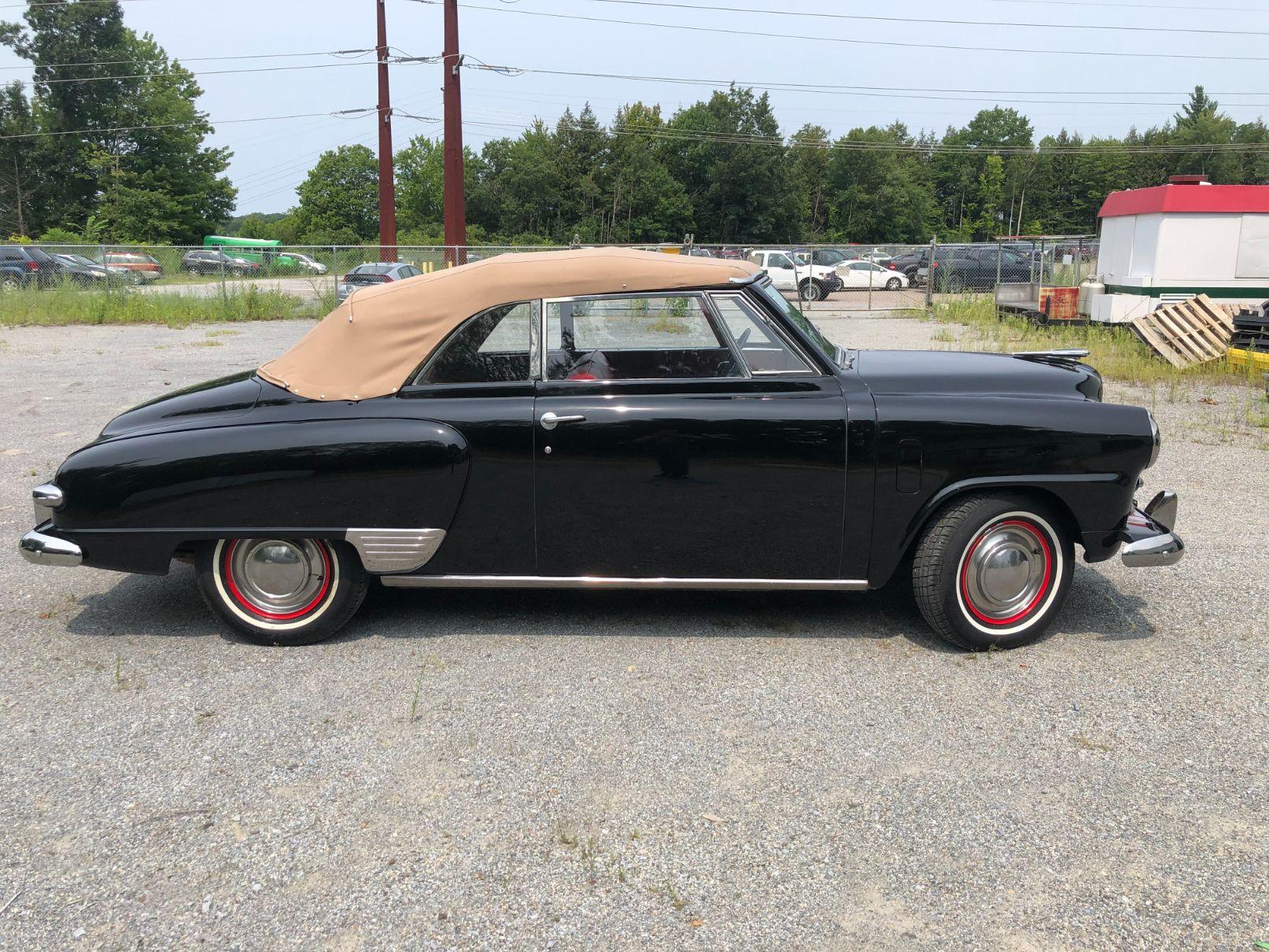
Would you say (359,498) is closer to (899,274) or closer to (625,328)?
(625,328)

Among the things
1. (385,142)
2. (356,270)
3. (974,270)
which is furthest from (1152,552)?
(385,142)

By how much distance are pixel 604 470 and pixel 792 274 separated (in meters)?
30.3

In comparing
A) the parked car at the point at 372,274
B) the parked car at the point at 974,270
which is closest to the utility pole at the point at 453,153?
the parked car at the point at 372,274

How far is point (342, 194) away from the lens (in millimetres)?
83938

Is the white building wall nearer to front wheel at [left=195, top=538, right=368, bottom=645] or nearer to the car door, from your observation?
the car door

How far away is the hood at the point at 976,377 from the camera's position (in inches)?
174

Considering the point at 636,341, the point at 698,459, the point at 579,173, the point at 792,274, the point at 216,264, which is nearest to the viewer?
the point at 698,459

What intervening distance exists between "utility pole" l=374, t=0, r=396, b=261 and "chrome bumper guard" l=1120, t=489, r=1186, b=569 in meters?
32.5

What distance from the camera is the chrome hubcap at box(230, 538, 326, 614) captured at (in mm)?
4371

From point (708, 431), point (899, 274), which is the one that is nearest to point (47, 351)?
point (708, 431)

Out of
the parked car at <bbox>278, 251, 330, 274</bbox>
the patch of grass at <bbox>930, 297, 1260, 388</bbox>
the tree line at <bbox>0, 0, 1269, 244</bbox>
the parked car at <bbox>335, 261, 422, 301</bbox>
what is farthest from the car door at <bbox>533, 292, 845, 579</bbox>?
the tree line at <bbox>0, 0, 1269, 244</bbox>

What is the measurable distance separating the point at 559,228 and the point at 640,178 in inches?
290

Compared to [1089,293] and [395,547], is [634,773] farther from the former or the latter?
[1089,293]

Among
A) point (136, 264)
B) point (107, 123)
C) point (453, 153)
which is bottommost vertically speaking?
point (136, 264)
